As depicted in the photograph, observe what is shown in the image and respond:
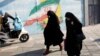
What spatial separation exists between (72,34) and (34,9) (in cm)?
794

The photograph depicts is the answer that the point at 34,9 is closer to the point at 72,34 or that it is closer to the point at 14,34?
the point at 14,34

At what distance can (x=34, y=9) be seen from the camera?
1762 cm

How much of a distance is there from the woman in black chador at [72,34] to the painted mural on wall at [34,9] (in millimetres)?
7570

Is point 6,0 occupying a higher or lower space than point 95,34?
higher

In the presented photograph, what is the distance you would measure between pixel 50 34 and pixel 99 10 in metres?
7.98

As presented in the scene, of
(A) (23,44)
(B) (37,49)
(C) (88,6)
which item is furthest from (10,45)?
(C) (88,6)

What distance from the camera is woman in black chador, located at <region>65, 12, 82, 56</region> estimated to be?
9789 mm

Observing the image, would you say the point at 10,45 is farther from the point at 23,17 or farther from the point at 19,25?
the point at 23,17

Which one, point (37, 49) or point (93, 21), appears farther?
point (93, 21)

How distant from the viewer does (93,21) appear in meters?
19.3

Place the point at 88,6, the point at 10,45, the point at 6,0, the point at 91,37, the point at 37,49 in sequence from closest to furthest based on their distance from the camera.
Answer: the point at 37,49 → the point at 10,45 → the point at 91,37 → the point at 6,0 → the point at 88,6

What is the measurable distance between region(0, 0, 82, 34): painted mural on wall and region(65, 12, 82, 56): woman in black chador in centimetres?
757

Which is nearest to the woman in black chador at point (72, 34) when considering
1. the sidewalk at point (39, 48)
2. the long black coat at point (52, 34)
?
the sidewalk at point (39, 48)

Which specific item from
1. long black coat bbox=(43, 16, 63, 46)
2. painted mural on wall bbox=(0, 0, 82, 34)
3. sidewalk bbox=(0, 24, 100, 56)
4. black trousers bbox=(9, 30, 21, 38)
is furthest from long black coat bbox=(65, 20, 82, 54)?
painted mural on wall bbox=(0, 0, 82, 34)
